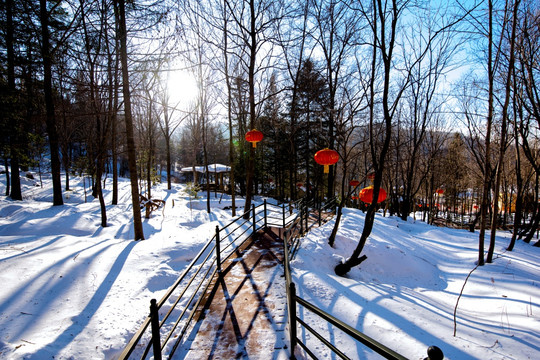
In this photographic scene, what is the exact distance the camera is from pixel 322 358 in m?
3.08

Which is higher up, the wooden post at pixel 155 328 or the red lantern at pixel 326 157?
the red lantern at pixel 326 157

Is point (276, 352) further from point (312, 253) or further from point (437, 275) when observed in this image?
point (437, 275)

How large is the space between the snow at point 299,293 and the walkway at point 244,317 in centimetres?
45

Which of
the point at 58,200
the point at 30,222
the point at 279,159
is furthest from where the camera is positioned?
the point at 279,159

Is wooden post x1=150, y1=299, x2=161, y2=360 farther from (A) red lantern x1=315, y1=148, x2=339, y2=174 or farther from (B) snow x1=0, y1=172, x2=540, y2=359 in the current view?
(A) red lantern x1=315, y1=148, x2=339, y2=174

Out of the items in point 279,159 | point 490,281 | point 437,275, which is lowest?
point 437,275

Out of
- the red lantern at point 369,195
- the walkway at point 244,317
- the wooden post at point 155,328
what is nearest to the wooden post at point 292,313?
the walkway at point 244,317

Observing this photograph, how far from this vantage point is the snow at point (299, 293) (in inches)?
123

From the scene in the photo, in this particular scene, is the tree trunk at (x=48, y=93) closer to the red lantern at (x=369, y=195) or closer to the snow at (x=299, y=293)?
the snow at (x=299, y=293)

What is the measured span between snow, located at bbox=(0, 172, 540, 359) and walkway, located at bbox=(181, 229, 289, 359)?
446 millimetres

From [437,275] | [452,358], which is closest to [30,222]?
[452,358]

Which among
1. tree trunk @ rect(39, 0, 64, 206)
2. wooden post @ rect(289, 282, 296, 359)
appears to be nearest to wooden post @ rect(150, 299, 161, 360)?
wooden post @ rect(289, 282, 296, 359)

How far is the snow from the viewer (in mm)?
3129

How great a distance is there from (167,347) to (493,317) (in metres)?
5.98
